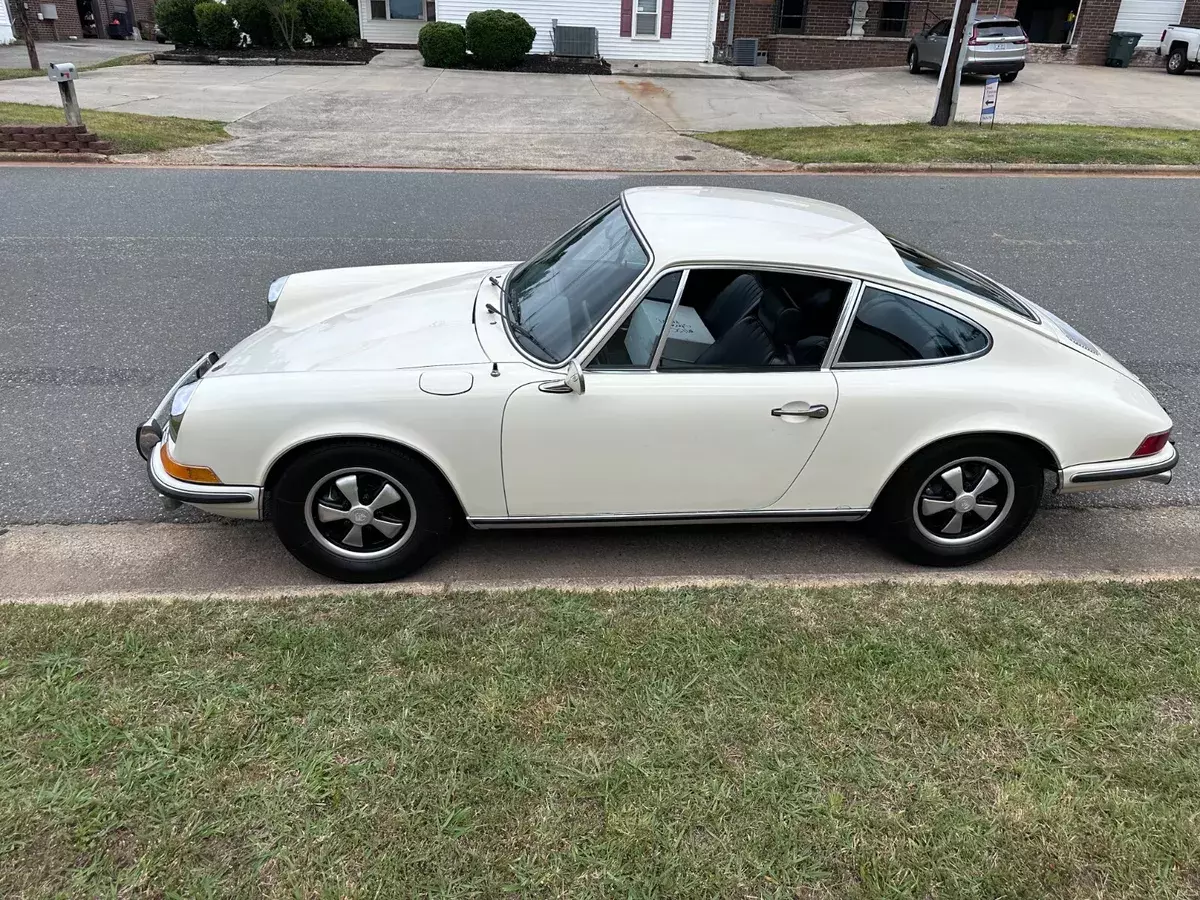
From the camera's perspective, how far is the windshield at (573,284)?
3256mm

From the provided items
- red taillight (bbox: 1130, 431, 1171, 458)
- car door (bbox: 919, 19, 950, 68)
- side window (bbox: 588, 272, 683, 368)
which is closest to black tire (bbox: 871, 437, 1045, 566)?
red taillight (bbox: 1130, 431, 1171, 458)

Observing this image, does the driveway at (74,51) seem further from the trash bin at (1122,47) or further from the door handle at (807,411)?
the trash bin at (1122,47)

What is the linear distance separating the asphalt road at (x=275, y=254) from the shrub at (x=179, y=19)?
60.9 ft

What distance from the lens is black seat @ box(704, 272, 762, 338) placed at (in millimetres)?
3332

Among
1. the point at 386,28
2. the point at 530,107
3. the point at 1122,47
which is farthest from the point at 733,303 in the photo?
the point at 1122,47

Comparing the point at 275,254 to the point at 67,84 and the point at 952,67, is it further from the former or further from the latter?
the point at 952,67

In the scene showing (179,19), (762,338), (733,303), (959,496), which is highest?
(179,19)

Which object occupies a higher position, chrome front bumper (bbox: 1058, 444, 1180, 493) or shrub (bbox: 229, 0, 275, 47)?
shrub (bbox: 229, 0, 275, 47)

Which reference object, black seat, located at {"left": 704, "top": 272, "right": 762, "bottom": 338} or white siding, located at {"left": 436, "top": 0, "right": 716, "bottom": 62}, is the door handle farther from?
white siding, located at {"left": 436, "top": 0, "right": 716, "bottom": 62}

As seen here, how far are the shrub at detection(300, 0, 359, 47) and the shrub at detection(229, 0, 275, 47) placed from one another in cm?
108

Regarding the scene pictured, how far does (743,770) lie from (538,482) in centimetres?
127

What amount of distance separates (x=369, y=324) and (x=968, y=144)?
43.8 feet

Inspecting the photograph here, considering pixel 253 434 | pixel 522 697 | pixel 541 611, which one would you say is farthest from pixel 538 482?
pixel 253 434

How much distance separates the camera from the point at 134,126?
13805mm
